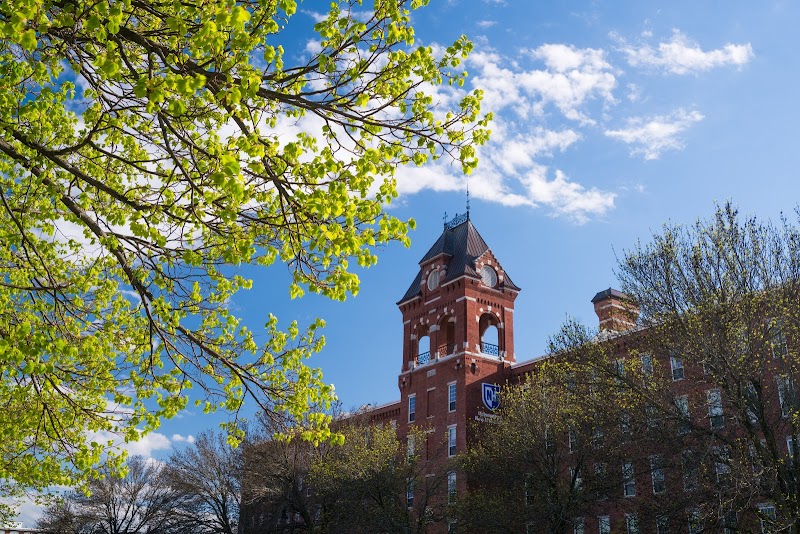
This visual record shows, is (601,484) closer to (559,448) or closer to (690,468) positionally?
(559,448)

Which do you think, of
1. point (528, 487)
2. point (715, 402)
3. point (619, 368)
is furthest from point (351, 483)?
point (715, 402)

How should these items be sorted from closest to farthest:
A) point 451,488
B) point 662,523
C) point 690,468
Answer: point 690,468 < point 662,523 < point 451,488

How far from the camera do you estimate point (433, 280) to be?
54.8 m

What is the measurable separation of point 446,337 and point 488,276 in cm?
524

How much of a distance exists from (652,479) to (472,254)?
77.7 feet

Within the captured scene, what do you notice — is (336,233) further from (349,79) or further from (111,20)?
(111,20)

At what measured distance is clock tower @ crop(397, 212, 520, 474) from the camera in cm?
4869

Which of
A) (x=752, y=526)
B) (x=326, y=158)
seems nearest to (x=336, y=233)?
(x=326, y=158)

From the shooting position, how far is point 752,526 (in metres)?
27.1

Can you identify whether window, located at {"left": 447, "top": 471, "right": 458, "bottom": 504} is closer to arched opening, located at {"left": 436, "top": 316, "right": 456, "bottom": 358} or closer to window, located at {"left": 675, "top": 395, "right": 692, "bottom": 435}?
arched opening, located at {"left": 436, "top": 316, "right": 456, "bottom": 358}

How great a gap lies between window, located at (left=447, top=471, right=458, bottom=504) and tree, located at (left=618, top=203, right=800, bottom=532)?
16828 millimetres

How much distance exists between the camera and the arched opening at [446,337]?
52.0 metres

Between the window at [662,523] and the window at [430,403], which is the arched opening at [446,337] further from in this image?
the window at [662,523]

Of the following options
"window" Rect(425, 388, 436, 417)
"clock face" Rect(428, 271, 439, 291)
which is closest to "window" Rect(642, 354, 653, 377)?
"window" Rect(425, 388, 436, 417)
